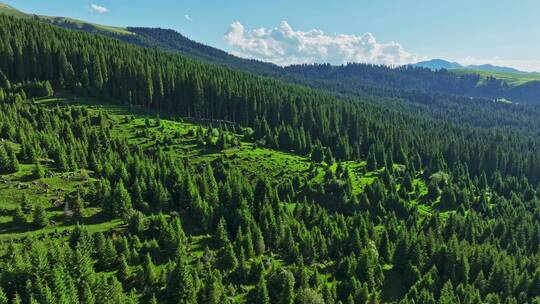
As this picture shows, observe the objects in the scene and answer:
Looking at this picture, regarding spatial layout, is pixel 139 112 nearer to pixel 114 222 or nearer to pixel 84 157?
pixel 84 157

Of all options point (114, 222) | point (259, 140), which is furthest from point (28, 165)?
point (259, 140)

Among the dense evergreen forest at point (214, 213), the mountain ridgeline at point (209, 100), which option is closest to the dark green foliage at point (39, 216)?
the dense evergreen forest at point (214, 213)

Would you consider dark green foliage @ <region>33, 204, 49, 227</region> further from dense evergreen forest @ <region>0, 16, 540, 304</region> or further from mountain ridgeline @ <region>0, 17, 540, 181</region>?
mountain ridgeline @ <region>0, 17, 540, 181</region>

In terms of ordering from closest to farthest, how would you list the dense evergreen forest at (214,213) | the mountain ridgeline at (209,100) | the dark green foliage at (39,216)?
the dense evergreen forest at (214,213), the dark green foliage at (39,216), the mountain ridgeline at (209,100)

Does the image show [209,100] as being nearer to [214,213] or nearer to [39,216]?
[214,213]

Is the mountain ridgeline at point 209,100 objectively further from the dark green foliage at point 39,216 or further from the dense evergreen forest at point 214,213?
the dark green foliage at point 39,216

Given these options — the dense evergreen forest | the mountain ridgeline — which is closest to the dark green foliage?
the dense evergreen forest

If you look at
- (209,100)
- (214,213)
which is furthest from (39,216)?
(209,100)

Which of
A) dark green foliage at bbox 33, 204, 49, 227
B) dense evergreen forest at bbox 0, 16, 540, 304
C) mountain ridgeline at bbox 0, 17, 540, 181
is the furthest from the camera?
mountain ridgeline at bbox 0, 17, 540, 181
